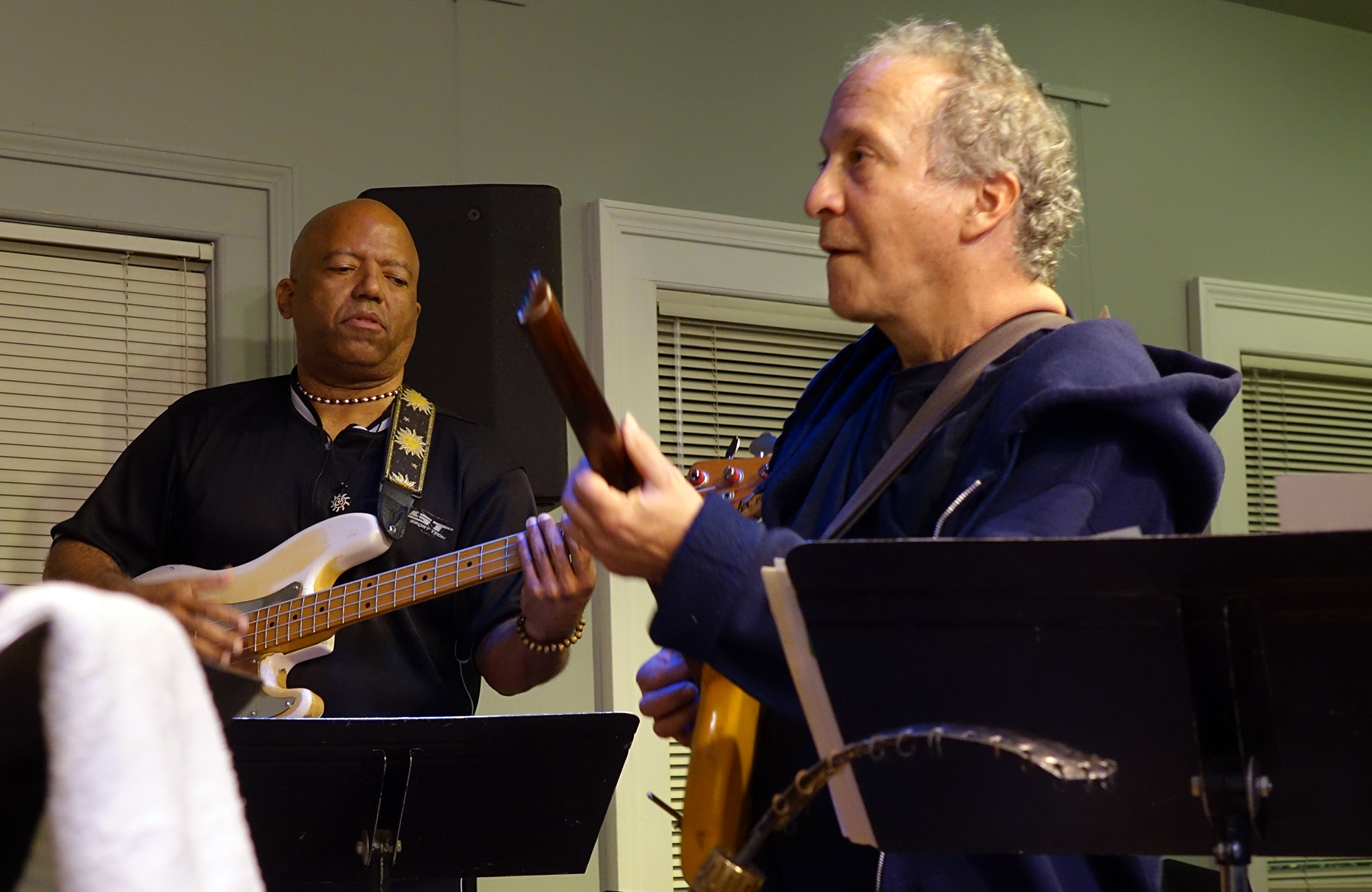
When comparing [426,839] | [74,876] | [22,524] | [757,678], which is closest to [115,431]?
[22,524]

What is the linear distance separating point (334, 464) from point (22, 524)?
3.39ft

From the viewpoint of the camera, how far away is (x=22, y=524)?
3.54 metres

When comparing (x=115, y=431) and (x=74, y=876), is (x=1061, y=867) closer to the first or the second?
(x=74, y=876)

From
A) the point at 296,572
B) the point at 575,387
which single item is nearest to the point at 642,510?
the point at 575,387

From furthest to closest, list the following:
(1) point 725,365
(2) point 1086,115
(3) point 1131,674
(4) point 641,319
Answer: (2) point 1086,115
(1) point 725,365
(4) point 641,319
(3) point 1131,674

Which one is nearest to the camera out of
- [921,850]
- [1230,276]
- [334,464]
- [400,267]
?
[921,850]

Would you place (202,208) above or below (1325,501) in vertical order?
above

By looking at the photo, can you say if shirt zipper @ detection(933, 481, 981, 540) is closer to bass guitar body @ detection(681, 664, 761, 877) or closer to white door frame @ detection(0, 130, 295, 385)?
bass guitar body @ detection(681, 664, 761, 877)

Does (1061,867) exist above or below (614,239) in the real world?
below

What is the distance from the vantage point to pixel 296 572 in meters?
2.82

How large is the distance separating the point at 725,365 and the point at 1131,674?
332 centimetres

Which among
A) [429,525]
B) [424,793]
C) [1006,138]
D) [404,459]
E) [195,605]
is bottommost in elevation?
[424,793]

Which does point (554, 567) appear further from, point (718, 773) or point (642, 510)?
point (642, 510)

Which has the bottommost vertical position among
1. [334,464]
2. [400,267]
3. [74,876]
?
[74,876]
